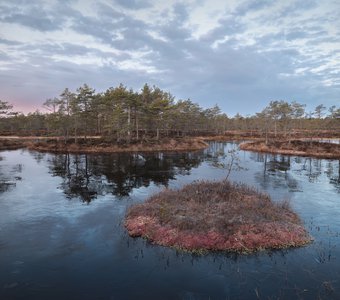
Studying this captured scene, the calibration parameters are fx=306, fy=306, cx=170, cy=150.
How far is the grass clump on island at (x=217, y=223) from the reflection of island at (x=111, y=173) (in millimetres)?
9439

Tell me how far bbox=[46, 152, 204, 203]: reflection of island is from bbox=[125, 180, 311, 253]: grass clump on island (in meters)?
9.44

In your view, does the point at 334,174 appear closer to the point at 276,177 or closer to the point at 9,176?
the point at 276,177

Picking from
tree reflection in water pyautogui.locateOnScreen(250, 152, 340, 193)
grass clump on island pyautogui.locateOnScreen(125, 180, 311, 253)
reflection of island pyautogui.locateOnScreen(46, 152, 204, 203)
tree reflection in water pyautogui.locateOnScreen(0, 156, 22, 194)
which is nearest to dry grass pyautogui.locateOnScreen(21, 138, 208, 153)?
reflection of island pyautogui.locateOnScreen(46, 152, 204, 203)

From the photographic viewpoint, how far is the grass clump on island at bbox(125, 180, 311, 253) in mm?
17797

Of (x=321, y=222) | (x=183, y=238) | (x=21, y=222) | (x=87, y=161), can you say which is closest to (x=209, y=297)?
(x=183, y=238)

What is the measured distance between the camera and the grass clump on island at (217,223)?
17.8 meters

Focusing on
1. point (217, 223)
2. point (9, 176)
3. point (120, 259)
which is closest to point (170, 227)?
point (217, 223)

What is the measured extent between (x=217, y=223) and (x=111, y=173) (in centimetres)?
2680

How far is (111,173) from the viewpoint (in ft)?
142

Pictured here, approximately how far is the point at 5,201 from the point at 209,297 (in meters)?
22.2

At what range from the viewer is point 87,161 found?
54.8m

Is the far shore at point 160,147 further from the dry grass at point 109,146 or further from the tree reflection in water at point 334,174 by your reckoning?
the tree reflection in water at point 334,174

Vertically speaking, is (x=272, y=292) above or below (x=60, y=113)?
below

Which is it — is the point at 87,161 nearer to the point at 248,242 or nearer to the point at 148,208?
the point at 148,208
